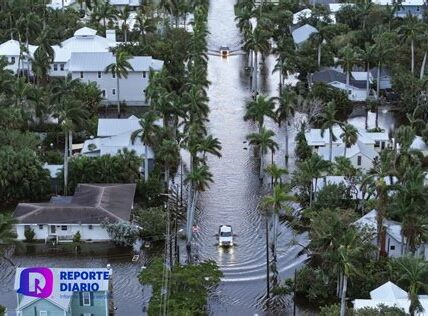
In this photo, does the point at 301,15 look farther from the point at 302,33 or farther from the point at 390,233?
the point at 390,233

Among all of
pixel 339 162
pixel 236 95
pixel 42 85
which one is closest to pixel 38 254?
pixel 339 162

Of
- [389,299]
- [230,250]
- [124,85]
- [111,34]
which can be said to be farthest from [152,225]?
[111,34]

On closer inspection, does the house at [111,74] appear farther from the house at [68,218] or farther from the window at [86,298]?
the window at [86,298]

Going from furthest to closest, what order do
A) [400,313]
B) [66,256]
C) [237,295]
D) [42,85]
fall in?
1. [42,85]
2. [66,256]
3. [237,295]
4. [400,313]

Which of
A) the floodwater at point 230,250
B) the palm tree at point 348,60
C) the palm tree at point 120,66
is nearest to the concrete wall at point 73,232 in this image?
the floodwater at point 230,250

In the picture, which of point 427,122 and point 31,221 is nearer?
point 31,221

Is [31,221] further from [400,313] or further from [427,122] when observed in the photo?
[427,122]

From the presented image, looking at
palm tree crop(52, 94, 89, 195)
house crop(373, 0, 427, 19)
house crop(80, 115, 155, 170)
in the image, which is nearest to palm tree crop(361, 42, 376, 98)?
house crop(80, 115, 155, 170)
